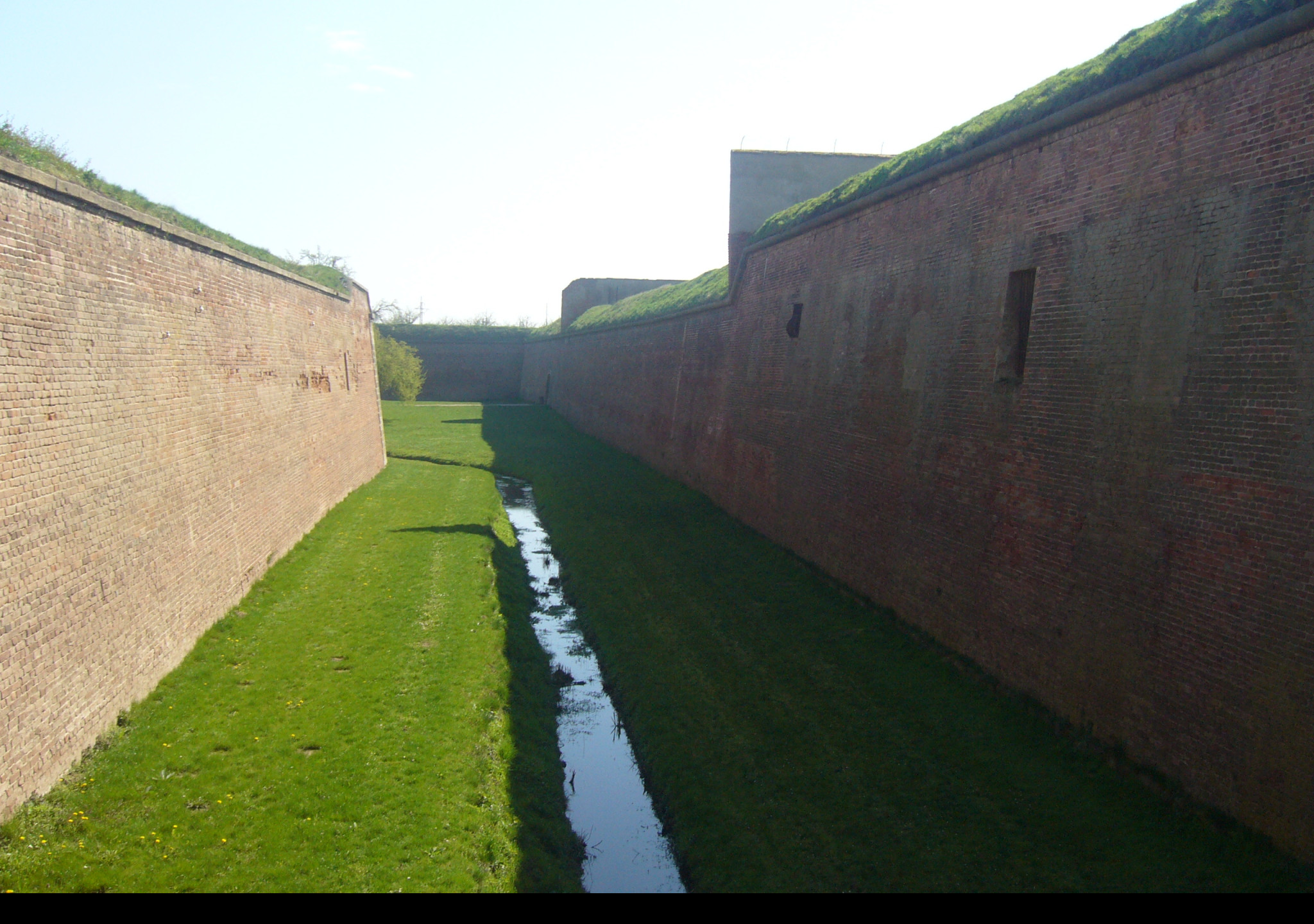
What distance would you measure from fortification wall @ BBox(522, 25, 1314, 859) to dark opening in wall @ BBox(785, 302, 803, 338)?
7.11 ft

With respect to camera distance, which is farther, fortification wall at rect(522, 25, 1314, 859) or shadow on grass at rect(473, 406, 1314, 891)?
shadow on grass at rect(473, 406, 1314, 891)

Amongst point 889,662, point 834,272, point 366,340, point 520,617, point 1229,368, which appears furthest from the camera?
point 366,340

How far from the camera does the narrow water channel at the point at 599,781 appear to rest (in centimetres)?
623

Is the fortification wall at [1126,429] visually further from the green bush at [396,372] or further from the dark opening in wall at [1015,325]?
the green bush at [396,372]

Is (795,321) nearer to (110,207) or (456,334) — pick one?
(110,207)

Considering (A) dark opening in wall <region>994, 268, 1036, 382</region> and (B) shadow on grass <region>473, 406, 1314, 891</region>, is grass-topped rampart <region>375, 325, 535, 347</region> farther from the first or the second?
(A) dark opening in wall <region>994, 268, 1036, 382</region>

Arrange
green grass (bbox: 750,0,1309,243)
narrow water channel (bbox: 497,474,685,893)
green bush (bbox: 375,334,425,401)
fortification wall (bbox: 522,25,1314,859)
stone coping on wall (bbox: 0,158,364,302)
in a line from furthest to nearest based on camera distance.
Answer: green bush (bbox: 375,334,425,401) < narrow water channel (bbox: 497,474,685,893) < green grass (bbox: 750,0,1309,243) < stone coping on wall (bbox: 0,158,364,302) < fortification wall (bbox: 522,25,1314,859)

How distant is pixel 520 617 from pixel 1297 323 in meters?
8.74

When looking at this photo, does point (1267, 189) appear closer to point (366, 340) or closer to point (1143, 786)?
point (1143, 786)

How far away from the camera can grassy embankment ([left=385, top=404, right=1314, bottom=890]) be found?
5332 mm

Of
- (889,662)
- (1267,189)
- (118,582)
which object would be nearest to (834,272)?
(889,662)

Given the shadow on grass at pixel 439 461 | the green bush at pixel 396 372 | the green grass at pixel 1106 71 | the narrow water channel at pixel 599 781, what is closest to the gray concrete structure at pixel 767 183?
the green grass at pixel 1106 71

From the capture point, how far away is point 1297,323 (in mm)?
5117

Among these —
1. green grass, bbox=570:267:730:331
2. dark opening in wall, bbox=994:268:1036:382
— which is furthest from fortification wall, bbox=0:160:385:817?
green grass, bbox=570:267:730:331
